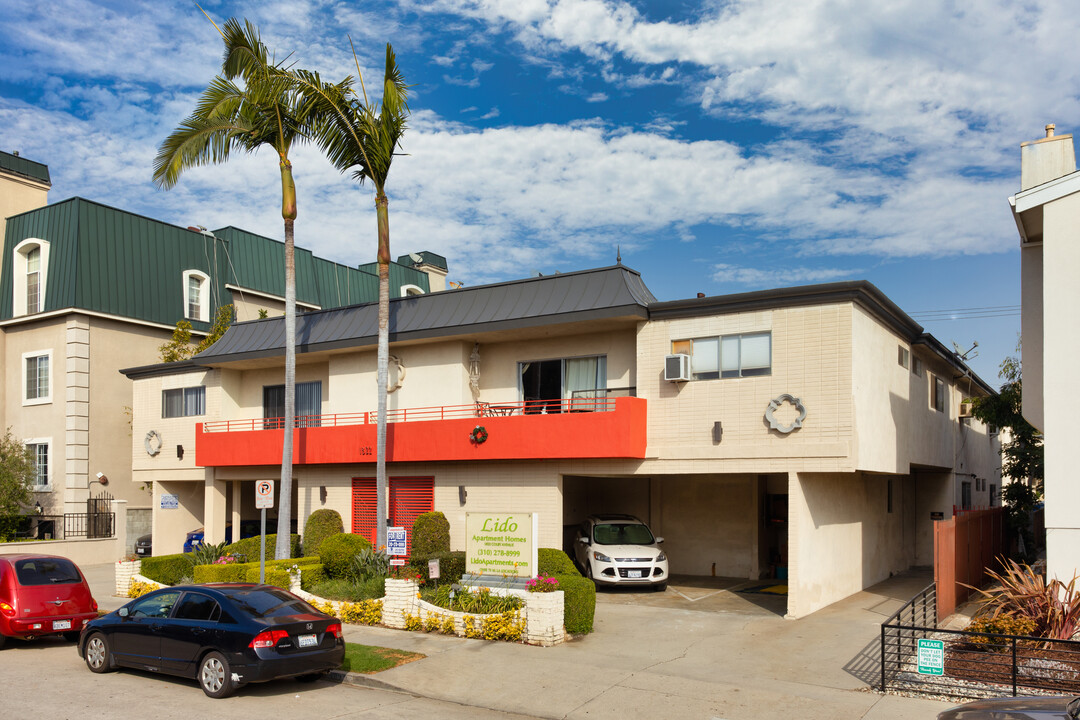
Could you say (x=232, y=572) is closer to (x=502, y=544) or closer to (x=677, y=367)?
(x=502, y=544)

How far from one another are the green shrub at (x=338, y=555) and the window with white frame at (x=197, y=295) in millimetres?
18810

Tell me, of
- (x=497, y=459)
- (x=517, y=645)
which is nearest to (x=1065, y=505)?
(x=517, y=645)

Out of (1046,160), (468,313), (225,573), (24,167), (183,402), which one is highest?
(24,167)

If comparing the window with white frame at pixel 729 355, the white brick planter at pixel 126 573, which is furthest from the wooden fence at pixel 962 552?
the white brick planter at pixel 126 573

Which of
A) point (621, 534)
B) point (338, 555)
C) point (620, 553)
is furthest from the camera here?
point (621, 534)

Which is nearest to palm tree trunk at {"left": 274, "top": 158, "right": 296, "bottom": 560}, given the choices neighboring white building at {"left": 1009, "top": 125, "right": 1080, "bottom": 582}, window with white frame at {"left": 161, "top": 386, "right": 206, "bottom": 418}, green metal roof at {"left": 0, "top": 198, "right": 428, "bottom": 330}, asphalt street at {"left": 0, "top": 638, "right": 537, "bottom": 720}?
asphalt street at {"left": 0, "top": 638, "right": 537, "bottom": 720}

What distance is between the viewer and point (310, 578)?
19.0 meters

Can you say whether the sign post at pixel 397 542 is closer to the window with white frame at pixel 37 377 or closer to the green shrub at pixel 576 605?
the green shrub at pixel 576 605

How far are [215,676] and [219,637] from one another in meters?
0.50

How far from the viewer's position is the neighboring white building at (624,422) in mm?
18062

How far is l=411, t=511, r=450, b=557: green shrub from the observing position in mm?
21016

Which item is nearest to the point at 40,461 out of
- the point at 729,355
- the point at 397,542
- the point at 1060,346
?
the point at 397,542

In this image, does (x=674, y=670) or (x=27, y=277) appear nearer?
(x=674, y=670)

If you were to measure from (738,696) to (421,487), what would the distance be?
12.8 metres
